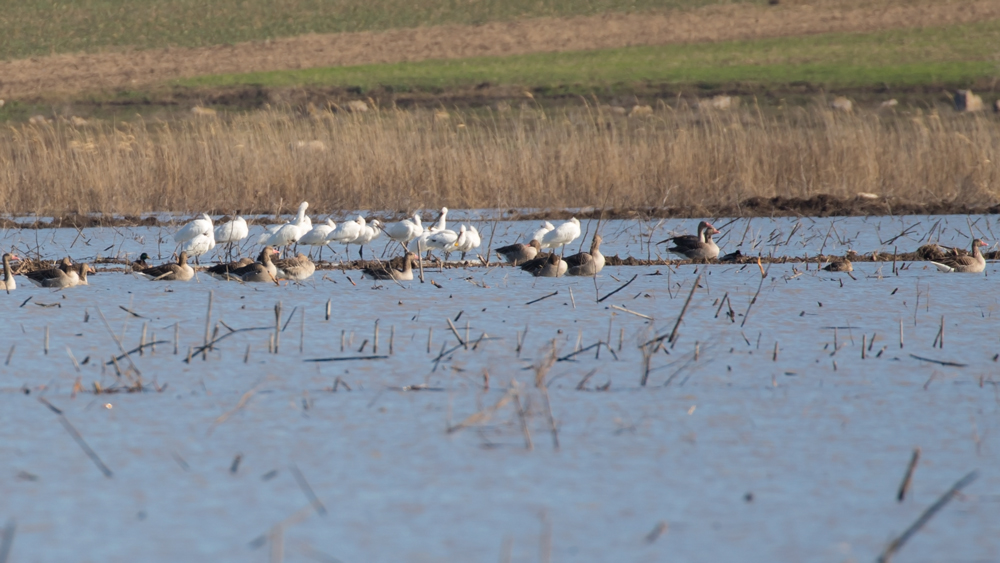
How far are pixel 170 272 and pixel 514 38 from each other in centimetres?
3923

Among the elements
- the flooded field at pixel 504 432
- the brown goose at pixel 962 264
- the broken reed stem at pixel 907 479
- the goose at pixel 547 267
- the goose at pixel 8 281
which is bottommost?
the goose at pixel 8 281

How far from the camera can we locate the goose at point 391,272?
10148 mm

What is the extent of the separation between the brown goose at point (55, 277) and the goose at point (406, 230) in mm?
3657

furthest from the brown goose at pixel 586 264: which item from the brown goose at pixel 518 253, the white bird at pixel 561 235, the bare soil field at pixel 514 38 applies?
the bare soil field at pixel 514 38

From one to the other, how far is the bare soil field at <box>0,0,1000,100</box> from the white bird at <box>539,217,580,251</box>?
104ft

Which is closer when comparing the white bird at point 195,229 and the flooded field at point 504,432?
the flooded field at point 504,432

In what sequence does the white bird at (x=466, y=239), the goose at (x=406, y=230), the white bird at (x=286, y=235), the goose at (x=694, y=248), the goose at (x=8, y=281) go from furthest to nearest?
the goose at (x=406, y=230), the white bird at (x=286, y=235), the white bird at (x=466, y=239), the goose at (x=694, y=248), the goose at (x=8, y=281)

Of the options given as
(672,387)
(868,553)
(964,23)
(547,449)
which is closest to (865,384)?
(672,387)

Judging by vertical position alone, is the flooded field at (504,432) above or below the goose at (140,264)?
above

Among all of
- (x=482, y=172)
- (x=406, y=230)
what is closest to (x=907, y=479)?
(x=406, y=230)

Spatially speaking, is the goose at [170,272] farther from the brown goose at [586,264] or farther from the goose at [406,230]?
the brown goose at [586,264]

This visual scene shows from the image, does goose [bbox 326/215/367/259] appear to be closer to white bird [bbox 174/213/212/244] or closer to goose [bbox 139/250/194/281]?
white bird [bbox 174/213/212/244]

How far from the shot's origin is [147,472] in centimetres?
447

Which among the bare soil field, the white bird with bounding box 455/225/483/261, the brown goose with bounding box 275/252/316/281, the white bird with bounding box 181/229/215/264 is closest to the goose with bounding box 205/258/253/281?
the brown goose with bounding box 275/252/316/281
